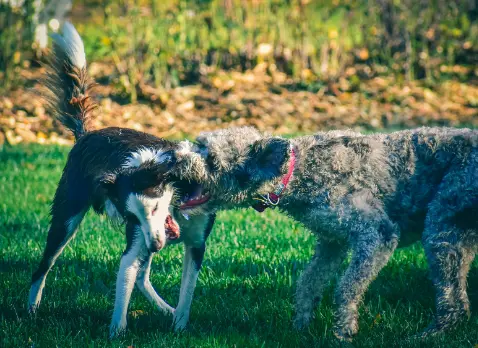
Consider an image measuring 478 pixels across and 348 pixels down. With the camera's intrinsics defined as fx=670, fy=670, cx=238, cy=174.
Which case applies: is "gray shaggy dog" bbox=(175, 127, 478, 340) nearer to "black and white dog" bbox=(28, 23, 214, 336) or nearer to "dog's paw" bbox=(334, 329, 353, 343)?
"dog's paw" bbox=(334, 329, 353, 343)

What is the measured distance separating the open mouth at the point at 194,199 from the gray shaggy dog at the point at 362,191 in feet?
0.10

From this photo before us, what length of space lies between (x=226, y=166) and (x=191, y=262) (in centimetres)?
73

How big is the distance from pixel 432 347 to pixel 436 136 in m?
1.40

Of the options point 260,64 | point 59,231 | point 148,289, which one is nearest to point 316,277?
point 148,289

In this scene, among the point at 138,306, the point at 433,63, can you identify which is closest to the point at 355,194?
the point at 138,306

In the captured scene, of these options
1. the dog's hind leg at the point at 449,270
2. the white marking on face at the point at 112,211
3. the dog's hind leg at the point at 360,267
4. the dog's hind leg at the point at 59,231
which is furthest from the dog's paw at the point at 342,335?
the dog's hind leg at the point at 59,231

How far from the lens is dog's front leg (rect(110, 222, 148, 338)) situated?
4.20m

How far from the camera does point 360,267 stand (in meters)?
4.15

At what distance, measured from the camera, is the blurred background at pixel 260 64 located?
35.2ft

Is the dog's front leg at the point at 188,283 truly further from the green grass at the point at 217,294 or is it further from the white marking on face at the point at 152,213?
the white marking on face at the point at 152,213

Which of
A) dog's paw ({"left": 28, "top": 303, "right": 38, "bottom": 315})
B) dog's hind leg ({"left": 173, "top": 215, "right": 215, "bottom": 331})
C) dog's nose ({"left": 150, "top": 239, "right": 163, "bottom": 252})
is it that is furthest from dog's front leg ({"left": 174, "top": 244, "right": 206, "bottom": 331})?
dog's paw ({"left": 28, "top": 303, "right": 38, "bottom": 315})

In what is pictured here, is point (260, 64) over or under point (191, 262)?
over

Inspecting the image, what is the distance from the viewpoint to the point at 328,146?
173 inches

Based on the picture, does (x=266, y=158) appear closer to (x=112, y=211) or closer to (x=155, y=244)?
(x=155, y=244)
